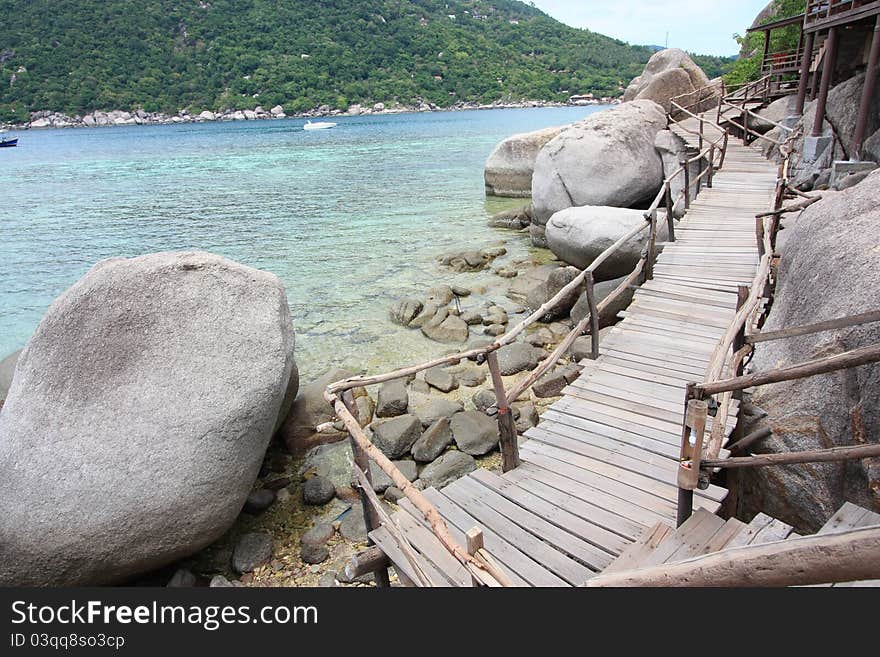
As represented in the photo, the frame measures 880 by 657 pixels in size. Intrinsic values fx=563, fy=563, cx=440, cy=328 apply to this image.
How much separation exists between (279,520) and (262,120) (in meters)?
106

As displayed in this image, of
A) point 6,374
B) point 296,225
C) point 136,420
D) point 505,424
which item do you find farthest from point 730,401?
point 296,225

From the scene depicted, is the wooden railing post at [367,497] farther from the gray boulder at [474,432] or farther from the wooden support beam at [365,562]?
the gray boulder at [474,432]

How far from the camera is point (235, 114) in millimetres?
98375

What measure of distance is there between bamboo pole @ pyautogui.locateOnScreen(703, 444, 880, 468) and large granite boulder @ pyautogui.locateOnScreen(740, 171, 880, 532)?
1261 mm

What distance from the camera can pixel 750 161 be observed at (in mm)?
15828

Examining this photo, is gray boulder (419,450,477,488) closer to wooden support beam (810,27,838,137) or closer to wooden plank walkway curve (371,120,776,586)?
wooden plank walkway curve (371,120,776,586)

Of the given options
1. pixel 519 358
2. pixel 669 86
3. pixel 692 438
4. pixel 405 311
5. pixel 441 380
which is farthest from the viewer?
pixel 669 86

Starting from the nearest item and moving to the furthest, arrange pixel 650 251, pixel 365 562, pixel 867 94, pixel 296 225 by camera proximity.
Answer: pixel 365 562
pixel 650 251
pixel 867 94
pixel 296 225

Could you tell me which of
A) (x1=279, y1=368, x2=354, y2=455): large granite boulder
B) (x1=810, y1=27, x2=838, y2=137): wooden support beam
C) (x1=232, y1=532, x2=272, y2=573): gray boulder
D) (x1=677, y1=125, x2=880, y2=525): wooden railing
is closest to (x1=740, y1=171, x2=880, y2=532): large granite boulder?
(x1=677, y1=125, x2=880, y2=525): wooden railing

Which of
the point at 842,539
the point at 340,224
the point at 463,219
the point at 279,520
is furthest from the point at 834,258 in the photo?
the point at 340,224

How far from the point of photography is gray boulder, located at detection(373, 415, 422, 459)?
23.0 ft

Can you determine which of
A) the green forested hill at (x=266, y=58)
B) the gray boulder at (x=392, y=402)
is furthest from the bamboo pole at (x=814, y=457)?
the green forested hill at (x=266, y=58)

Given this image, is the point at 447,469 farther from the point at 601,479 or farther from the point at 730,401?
the point at 730,401

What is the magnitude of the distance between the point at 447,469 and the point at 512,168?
1882 centimetres
